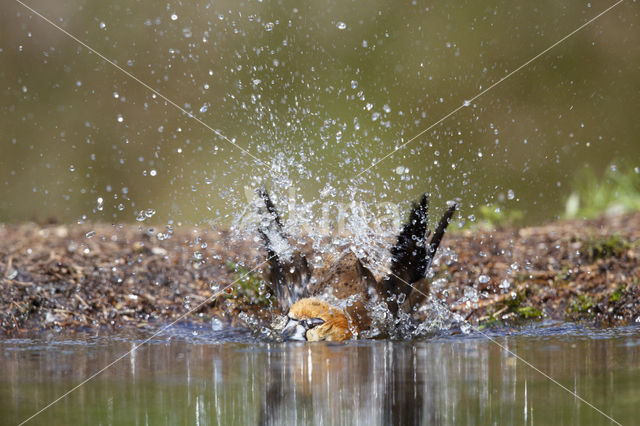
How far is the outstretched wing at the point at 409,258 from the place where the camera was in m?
3.35

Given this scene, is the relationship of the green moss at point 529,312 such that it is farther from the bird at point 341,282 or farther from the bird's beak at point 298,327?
the bird's beak at point 298,327

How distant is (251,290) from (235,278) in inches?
12.8

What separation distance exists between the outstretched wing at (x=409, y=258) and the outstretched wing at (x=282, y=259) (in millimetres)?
380

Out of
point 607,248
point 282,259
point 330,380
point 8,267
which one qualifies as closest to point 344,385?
point 330,380

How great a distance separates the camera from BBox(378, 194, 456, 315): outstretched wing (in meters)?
3.35

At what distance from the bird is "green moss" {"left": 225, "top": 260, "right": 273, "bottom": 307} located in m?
0.90

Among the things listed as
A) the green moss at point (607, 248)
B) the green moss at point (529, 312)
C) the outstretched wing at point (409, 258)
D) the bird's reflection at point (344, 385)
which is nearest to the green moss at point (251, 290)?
the outstretched wing at point (409, 258)

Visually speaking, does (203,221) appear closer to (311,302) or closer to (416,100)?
(416,100)

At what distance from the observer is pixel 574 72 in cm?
797

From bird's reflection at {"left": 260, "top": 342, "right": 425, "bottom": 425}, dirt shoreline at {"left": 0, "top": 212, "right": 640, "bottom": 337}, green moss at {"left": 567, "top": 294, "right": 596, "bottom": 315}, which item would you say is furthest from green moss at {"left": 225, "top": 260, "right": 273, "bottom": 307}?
green moss at {"left": 567, "top": 294, "right": 596, "bottom": 315}

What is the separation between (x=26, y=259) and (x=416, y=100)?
4099 mm

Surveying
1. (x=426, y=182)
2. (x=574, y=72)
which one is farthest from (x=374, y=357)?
(x=574, y=72)

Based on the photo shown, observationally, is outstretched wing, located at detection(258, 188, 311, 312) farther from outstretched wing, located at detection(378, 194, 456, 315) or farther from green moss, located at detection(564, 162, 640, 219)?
green moss, located at detection(564, 162, 640, 219)

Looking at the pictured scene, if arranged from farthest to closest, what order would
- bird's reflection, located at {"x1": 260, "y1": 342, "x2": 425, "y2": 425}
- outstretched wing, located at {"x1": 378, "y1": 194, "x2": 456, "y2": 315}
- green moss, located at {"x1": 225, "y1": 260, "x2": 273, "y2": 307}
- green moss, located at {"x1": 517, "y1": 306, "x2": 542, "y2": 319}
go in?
green moss, located at {"x1": 225, "y1": 260, "x2": 273, "y2": 307} < green moss, located at {"x1": 517, "y1": 306, "x2": 542, "y2": 319} < outstretched wing, located at {"x1": 378, "y1": 194, "x2": 456, "y2": 315} < bird's reflection, located at {"x1": 260, "y1": 342, "x2": 425, "y2": 425}
